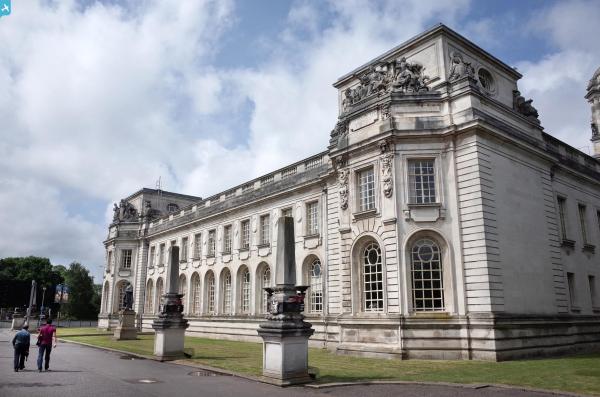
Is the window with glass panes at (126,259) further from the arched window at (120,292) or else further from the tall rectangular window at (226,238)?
the tall rectangular window at (226,238)

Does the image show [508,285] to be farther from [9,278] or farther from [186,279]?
[9,278]

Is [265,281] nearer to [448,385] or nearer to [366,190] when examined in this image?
[366,190]

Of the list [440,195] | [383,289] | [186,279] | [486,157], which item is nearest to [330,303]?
[383,289]

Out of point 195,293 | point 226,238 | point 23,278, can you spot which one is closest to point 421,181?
point 226,238

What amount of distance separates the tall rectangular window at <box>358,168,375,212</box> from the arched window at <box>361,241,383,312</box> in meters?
1.89

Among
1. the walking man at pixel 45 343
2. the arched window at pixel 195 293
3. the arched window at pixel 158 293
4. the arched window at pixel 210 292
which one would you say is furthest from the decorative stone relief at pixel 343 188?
the arched window at pixel 158 293

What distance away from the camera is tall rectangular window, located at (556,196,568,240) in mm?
27547

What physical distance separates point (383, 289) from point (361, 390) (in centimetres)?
989

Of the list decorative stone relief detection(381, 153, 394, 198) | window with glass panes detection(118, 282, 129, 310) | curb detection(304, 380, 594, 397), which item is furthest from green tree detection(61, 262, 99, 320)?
curb detection(304, 380, 594, 397)

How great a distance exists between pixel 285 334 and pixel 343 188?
12.7m

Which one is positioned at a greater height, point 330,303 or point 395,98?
point 395,98

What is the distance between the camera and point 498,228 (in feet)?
72.4

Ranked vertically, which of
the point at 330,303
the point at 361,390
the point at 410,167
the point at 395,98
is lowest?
the point at 361,390

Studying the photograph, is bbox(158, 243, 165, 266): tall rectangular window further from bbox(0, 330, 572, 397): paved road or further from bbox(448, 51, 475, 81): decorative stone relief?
bbox(448, 51, 475, 81): decorative stone relief
